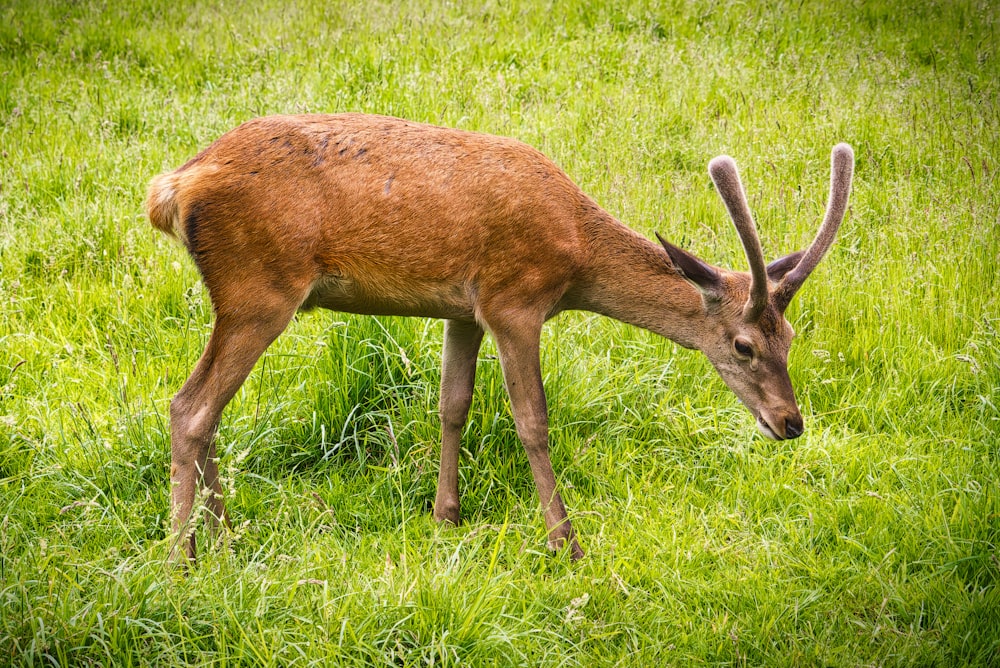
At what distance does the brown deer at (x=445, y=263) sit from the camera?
13.7ft

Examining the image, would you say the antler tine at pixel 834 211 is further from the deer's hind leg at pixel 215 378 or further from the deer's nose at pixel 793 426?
the deer's hind leg at pixel 215 378

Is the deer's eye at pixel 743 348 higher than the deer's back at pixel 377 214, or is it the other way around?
the deer's back at pixel 377 214

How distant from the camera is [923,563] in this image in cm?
425

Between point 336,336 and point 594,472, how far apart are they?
1453mm

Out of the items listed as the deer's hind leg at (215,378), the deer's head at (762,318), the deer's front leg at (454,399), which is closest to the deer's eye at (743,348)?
the deer's head at (762,318)

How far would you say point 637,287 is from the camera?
480 centimetres

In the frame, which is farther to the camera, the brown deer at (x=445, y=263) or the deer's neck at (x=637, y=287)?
the deer's neck at (x=637, y=287)

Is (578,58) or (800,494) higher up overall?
(578,58)

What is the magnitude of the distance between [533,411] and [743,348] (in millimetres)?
1010

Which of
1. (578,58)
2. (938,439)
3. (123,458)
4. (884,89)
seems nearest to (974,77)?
(884,89)

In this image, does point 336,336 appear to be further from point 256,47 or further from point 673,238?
point 256,47

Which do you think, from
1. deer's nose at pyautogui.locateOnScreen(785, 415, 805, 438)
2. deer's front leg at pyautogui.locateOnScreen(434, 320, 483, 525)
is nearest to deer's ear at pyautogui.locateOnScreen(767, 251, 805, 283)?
deer's nose at pyautogui.locateOnScreen(785, 415, 805, 438)

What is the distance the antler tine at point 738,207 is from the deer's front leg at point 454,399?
1306 millimetres

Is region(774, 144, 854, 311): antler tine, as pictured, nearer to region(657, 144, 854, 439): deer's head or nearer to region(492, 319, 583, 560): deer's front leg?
region(657, 144, 854, 439): deer's head
